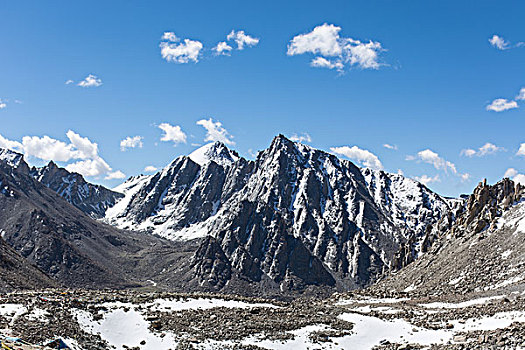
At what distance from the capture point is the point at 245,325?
149 feet

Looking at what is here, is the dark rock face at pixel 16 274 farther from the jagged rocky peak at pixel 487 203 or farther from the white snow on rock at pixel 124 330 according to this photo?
the jagged rocky peak at pixel 487 203

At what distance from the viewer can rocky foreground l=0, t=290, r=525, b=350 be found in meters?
37.2

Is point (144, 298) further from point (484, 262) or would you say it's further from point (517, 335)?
point (484, 262)

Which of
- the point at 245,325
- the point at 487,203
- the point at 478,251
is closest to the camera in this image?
the point at 245,325

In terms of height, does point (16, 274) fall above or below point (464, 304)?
below

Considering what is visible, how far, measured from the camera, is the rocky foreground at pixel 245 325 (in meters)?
37.2

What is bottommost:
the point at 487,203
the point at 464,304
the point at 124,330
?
the point at 124,330

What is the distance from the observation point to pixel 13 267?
360 feet

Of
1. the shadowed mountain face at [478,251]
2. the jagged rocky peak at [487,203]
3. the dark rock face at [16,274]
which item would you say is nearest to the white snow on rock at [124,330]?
the shadowed mountain face at [478,251]

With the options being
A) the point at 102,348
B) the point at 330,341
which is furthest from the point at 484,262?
the point at 102,348

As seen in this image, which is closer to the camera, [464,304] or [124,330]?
[124,330]

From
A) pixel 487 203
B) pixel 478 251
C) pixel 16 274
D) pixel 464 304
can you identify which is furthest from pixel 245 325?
pixel 16 274

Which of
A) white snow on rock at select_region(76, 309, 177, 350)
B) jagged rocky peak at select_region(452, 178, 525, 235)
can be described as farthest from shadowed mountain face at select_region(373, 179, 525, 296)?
white snow on rock at select_region(76, 309, 177, 350)

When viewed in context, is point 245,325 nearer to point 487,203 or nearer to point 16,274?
point 487,203
